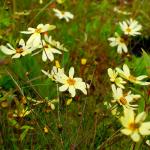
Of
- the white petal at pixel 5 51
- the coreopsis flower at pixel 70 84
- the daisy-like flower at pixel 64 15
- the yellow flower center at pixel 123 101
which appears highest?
the white petal at pixel 5 51

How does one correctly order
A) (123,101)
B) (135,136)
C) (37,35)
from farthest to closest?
(37,35), (123,101), (135,136)

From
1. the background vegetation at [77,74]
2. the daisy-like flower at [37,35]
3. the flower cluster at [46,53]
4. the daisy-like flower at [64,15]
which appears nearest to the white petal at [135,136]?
the background vegetation at [77,74]

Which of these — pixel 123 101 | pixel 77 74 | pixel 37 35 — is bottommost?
pixel 77 74

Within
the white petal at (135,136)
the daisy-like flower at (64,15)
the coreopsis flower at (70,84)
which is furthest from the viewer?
the daisy-like flower at (64,15)

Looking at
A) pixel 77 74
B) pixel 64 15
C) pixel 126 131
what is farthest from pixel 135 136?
Answer: pixel 64 15

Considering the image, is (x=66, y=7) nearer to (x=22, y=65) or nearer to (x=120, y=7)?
(x=120, y=7)

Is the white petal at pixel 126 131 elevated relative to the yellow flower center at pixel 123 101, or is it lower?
elevated

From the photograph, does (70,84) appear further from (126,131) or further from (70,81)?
(126,131)

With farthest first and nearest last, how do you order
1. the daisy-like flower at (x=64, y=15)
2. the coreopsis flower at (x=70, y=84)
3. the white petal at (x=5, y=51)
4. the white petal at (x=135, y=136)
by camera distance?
the daisy-like flower at (x=64, y=15) < the white petal at (x=5, y=51) < the coreopsis flower at (x=70, y=84) < the white petal at (x=135, y=136)

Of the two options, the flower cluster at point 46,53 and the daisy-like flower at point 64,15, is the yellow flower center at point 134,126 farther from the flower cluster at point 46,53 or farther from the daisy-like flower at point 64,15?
the daisy-like flower at point 64,15

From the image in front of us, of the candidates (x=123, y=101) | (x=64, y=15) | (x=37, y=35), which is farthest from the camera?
(x=64, y=15)

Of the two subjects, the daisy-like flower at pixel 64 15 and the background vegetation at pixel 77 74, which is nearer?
the background vegetation at pixel 77 74

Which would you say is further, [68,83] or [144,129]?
[68,83]
